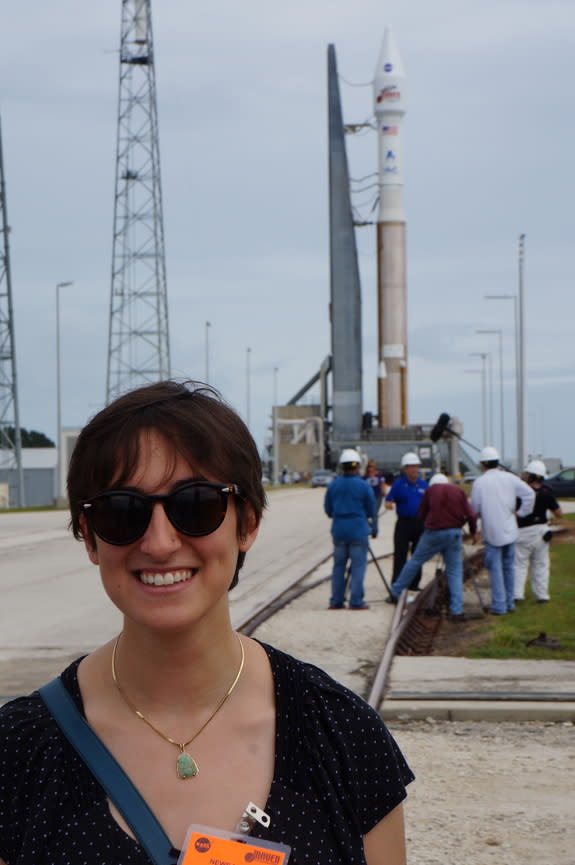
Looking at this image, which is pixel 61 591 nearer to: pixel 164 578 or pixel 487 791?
pixel 487 791

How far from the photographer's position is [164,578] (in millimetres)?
2195

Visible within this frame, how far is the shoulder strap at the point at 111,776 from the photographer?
2.02 m

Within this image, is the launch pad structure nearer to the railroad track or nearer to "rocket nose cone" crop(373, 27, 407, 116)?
"rocket nose cone" crop(373, 27, 407, 116)

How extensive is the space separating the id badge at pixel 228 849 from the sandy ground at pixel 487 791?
357 cm

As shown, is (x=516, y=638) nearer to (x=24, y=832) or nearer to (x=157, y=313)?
(x=24, y=832)

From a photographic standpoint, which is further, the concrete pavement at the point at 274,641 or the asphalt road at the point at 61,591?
the asphalt road at the point at 61,591

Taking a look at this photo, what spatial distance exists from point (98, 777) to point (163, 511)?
476 mm

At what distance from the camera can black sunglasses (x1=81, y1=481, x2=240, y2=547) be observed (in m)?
2.19

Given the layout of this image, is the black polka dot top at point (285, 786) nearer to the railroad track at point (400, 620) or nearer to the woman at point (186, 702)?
the woman at point (186, 702)

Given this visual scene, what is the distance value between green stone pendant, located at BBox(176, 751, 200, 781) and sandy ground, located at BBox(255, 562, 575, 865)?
352cm

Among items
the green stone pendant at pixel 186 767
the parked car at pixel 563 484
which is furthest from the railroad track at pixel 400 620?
the parked car at pixel 563 484

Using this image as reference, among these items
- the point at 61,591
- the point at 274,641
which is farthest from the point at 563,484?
the point at 274,641

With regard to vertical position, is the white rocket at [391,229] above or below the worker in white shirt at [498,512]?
above

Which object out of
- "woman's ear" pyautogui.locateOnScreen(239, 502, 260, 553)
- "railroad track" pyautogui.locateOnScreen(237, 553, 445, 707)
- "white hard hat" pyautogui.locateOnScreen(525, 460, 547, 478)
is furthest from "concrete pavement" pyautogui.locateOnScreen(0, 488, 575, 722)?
"woman's ear" pyautogui.locateOnScreen(239, 502, 260, 553)
